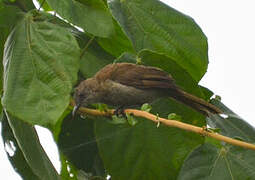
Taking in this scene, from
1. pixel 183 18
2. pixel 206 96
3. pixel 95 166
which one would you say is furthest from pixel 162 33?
pixel 95 166

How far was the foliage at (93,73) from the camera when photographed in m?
2.54

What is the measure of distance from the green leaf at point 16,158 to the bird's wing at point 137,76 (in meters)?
0.85

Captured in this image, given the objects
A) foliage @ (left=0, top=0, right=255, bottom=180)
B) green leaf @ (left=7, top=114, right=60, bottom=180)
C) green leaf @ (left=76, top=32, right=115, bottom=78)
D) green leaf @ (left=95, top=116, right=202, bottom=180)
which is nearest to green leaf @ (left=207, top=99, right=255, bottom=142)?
foliage @ (left=0, top=0, right=255, bottom=180)

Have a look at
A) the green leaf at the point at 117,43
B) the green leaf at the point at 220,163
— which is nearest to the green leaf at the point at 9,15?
the green leaf at the point at 117,43

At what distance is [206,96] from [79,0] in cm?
84

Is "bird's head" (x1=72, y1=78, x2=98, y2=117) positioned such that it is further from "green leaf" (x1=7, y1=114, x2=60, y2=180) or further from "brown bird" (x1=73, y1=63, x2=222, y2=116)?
"green leaf" (x1=7, y1=114, x2=60, y2=180)

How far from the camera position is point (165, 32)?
3061 mm

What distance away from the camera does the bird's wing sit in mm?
3438

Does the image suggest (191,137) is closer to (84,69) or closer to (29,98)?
(84,69)

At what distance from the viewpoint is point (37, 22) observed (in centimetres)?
272

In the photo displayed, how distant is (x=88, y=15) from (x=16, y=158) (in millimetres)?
744

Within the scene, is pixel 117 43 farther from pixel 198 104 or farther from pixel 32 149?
pixel 32 149

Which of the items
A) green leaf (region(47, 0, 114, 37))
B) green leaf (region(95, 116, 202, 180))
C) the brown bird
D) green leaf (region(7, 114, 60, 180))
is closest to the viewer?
green leaf (region(7, 114, 60, 180))

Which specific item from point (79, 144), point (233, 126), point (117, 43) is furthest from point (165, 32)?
point (79, 144)
